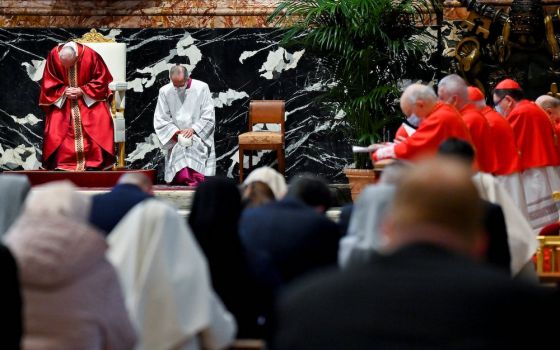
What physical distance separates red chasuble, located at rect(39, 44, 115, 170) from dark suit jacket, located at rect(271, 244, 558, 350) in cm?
1233

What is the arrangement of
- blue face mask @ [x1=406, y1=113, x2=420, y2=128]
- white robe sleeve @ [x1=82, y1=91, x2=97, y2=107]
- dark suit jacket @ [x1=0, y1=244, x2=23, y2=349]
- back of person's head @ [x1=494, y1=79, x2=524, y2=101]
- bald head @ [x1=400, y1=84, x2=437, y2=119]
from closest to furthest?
1. dark suit jacket @ [x1=0, y1=244, x2=23, y2=349]
2. bald head @ [x1=400, y1=84, x2=437, y2=119]
3. blue face mask @ [x1=406, y1=113, x2=420, y2=128]
4. back of person's head @ [x1=494, y1=79, x2=524, y2=101]
5. white robe sleeve @ [x1=82, y1=91, x2=97, y2=107]

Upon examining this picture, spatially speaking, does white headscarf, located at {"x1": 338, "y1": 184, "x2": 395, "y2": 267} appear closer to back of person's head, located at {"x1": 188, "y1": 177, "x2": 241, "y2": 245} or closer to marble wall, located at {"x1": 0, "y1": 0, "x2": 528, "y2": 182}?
back of person's head, located at {"x1": 188, "y1": 177, "x2": 241, "y2": 245}

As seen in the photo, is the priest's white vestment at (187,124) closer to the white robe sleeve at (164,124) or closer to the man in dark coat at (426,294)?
the white robe sleeve at (164,124)

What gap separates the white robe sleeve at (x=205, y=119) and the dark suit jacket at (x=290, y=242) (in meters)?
9.37

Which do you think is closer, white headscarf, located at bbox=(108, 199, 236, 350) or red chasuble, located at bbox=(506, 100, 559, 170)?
white headscarf, located at bbox=(108, 199, 236, 350)

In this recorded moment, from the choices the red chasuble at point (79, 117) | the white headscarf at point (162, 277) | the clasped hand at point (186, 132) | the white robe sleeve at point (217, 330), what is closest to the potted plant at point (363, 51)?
the clasped hand at point (186, 132)

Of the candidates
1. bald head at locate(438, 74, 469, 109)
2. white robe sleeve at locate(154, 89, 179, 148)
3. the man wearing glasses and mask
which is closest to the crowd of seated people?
bald head at locate(438, 74, 469, 109)

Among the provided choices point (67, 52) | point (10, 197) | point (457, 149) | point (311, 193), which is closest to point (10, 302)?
point (10, 197)

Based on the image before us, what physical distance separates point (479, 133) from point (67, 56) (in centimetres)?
593

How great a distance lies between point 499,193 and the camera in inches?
328

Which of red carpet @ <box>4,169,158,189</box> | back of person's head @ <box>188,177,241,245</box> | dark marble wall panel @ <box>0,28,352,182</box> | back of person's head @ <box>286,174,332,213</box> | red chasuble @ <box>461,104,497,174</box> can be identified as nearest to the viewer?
back of person's head @ <box>188,177,241,245</box>

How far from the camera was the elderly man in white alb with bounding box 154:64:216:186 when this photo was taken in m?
15.6

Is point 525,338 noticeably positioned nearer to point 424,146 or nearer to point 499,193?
point 499,193

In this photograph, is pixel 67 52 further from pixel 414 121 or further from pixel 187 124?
pixel 414 121
